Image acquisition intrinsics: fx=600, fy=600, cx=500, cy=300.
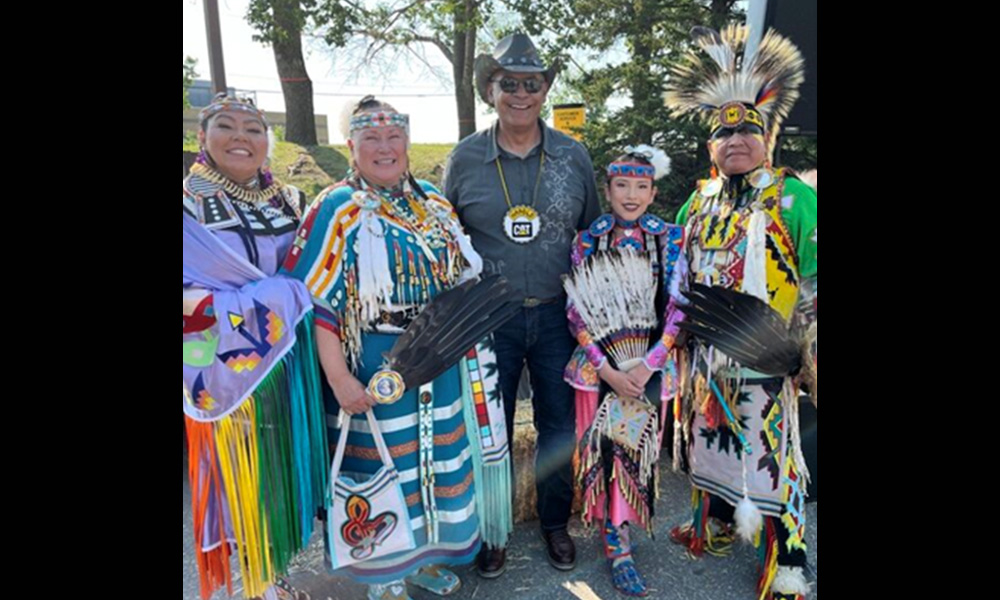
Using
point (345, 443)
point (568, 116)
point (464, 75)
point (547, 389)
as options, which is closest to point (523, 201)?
point (547, 389)

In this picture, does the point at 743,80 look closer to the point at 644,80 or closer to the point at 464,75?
the point at 644,80

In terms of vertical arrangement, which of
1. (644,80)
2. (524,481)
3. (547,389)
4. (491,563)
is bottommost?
(491,563)

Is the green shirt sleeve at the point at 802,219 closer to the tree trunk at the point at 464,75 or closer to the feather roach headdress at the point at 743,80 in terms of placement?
the feather roach headdress at the point at 743,80

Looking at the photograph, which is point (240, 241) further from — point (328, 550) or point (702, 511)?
point (702, 511)

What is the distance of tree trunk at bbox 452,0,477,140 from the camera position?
339 inches

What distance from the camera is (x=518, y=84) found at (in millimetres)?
2490

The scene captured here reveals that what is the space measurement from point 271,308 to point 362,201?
1.53 feet

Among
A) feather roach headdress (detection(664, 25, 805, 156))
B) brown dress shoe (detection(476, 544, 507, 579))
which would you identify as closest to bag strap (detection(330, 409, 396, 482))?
brown dress shoe (detection(476, 544, 507, 579))

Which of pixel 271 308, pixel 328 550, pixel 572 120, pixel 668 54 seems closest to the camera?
pixel 271 308

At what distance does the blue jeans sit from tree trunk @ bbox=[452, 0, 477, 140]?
253 inches

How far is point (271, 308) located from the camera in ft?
6.25

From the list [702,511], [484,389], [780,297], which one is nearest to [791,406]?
[780,297]

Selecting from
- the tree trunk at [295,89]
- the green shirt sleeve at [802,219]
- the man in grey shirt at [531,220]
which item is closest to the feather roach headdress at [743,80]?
the green shirt sleeve at [802,219]

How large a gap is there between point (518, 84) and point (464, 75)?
666cm
